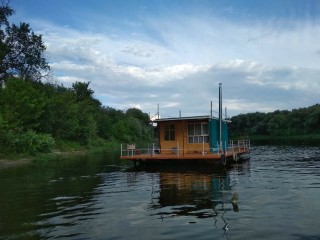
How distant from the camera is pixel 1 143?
4094 centimetres

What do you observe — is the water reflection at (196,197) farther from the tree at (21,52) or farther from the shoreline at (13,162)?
the tree at (21,52)

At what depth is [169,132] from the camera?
3738 centimetres

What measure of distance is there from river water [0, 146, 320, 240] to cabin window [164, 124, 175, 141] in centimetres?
1058

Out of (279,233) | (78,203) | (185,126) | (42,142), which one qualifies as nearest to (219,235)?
(279,233)

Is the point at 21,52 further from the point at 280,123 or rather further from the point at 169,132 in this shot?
the point at 280,123

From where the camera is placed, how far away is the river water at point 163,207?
12.2 m

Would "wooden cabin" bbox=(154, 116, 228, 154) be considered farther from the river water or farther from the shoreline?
the shoreline

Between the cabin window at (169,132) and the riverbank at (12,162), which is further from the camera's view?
the cabin window at (169,132)

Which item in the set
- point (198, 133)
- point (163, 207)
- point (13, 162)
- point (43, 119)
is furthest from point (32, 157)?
point (163, 207)

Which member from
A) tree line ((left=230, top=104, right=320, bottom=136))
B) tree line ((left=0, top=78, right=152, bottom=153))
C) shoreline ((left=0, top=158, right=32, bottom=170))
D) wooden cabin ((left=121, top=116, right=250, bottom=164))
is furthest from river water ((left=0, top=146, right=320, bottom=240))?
tree line ((left=230, top=104, right=320, bottom=136))

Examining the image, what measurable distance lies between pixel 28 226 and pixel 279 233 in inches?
321

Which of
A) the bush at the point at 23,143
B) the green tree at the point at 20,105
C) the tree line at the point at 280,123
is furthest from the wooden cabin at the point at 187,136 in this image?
the tree line at the point at 280,123

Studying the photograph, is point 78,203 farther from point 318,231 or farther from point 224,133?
point 224,133

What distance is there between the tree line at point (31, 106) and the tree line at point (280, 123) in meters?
77.2
